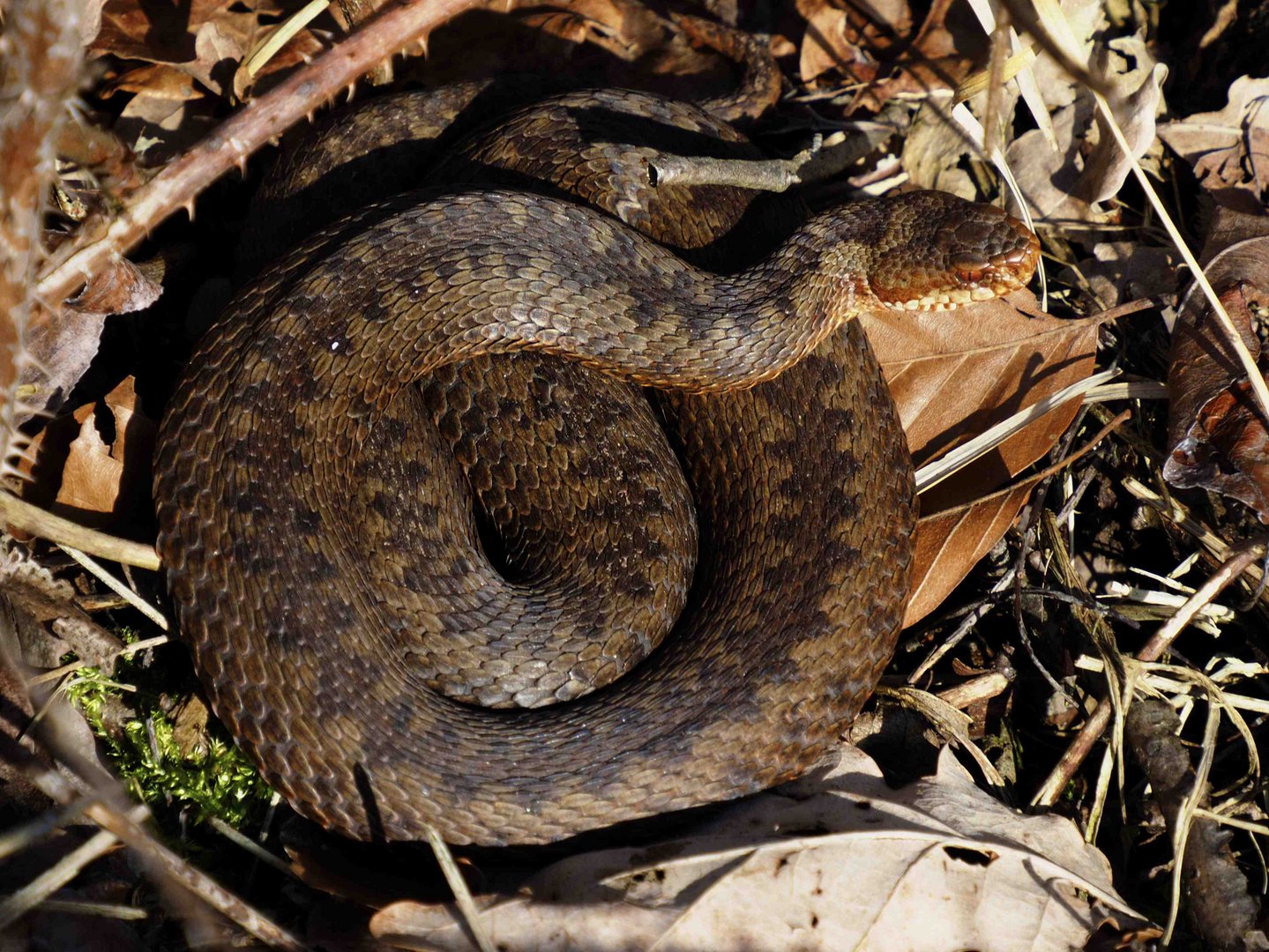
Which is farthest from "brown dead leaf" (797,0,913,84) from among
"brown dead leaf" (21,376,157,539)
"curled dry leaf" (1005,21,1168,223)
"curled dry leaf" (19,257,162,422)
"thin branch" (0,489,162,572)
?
"thin branch" (0,489,162,572)

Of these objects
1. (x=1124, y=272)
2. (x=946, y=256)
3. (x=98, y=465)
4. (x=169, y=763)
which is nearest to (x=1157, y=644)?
(x=946, y=256)

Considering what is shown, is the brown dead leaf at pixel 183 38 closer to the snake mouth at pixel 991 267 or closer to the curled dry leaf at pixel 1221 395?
the snake mouth at pixel 991 267

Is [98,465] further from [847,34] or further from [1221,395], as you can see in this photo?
[1221,395]

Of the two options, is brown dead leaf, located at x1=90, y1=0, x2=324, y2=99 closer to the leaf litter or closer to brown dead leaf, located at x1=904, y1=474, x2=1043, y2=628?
the leaf litter

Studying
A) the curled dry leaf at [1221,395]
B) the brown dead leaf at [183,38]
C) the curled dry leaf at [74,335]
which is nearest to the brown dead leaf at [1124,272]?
the curled dry leaf at [1221,395]

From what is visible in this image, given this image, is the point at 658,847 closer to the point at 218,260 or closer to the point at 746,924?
the point at 746,924
